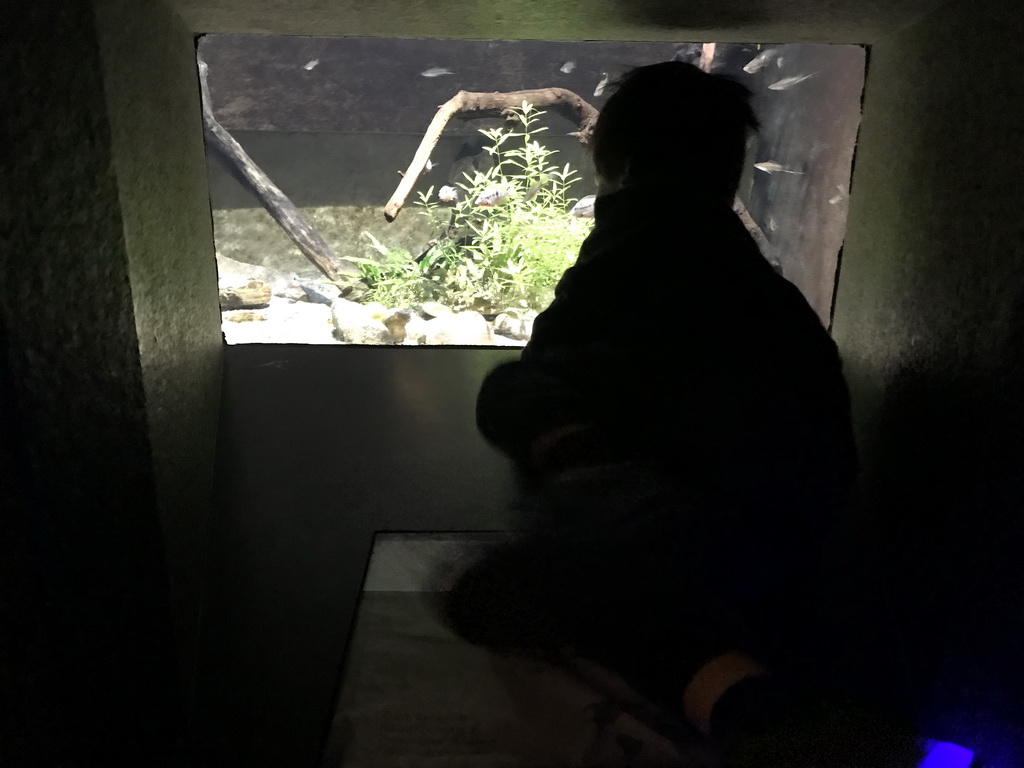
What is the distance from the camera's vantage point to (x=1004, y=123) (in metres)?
0.75

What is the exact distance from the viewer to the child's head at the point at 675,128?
91 centimetres

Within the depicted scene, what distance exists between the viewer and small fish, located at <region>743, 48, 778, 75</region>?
0.95m

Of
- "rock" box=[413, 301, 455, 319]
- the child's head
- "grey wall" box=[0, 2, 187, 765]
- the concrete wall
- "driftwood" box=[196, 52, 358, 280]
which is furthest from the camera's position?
"rock" box=[413, 301, 455, 319]

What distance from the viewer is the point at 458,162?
0.98 meters

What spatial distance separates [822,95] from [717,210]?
0.27 meters

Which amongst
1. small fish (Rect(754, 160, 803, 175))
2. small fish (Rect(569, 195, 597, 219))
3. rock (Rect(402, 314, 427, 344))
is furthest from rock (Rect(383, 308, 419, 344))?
small fish (Rect(754, 160, 803, 175))

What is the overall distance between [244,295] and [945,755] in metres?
1.20

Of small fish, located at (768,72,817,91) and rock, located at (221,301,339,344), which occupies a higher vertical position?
small fish, located at (768,72,817,91)

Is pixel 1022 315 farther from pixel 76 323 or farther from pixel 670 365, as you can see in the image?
pixel 76 323

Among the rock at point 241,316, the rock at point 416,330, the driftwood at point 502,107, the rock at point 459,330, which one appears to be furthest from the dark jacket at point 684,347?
the rock at point 241,316

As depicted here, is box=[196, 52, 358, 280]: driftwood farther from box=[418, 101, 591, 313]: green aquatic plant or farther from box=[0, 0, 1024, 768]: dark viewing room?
box=[418, 101, 591, 313]: green aquatic plant

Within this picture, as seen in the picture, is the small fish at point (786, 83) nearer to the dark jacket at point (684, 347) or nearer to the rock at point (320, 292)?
the dark jacket at point (684, 347)

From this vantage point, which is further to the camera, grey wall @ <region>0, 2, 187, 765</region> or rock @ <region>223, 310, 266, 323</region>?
rock @ <region>223, 310, 266, 323</region>

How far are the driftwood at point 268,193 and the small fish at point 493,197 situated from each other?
0.75ft
